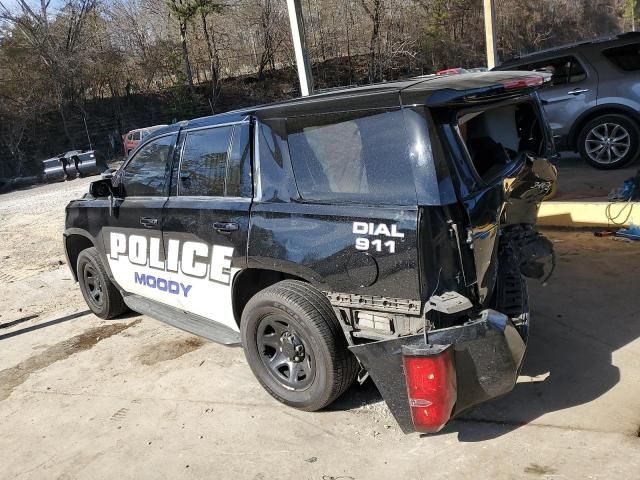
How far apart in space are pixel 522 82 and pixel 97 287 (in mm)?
4275

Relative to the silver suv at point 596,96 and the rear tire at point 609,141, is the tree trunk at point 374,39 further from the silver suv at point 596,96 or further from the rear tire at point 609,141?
the rear tire at point 609,141

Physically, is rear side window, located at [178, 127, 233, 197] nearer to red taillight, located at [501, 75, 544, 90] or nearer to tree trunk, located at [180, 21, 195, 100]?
red taillight, located at [501, 75, 544, 90]

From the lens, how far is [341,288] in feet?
10.2

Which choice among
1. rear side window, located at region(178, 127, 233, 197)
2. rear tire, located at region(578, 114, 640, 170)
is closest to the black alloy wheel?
rear side window, located at region(178, 127, 233, 197)

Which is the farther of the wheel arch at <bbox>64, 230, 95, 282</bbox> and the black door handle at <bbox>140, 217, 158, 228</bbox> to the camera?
the wheel arch at <bbox>64, 230, 95, 282</bbox>

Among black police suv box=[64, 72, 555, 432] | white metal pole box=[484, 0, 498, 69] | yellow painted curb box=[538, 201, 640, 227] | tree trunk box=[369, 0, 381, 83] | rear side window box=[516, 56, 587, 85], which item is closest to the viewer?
black police suv box=[64, 72, 555, 432]

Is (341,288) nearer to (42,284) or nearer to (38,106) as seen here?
(42,284)

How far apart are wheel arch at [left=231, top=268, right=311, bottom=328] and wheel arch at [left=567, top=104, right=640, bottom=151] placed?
23.0 feet

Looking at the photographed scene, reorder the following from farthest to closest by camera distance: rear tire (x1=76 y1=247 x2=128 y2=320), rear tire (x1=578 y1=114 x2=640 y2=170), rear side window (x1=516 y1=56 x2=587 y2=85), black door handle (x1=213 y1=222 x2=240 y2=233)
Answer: rear side window (x1=516 y1=56 x2=587 y2=85)
rear tire (x1=578 y1=114 x2=640 y2=170)
rear tire (x1=76 y1=247 x2=128 y2=320)
black door handle (x1=213 y1=222 x2=240 y2=233)

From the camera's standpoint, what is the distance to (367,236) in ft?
9.70

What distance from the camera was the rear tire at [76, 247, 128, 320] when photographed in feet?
17.5

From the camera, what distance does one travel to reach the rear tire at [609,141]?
851 centimetres

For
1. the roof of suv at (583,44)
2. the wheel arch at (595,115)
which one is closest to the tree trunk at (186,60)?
the roof of suv at (583,44)

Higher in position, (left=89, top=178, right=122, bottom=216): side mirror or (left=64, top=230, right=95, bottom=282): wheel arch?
(left=89, top=178, right=122, bottom=216): side mirror
